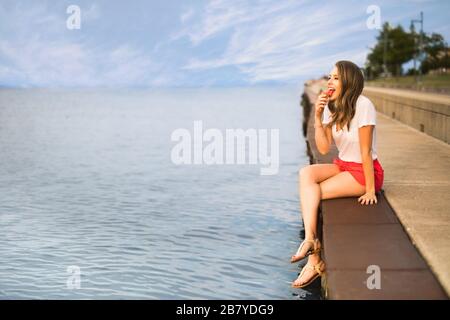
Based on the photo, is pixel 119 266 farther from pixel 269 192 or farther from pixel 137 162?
pixel 137 162

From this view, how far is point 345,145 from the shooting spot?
23.2 ft

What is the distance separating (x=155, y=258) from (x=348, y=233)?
414 centimetres

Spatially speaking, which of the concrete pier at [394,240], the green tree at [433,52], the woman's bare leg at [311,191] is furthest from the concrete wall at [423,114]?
the green tree at [433,52]

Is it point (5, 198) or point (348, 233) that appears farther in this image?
point (5, 198)

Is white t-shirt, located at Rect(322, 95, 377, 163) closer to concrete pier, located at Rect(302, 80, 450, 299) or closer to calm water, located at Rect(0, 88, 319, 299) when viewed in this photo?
concrete pier, located at Rect(302, 80, 450, 299)

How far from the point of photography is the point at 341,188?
23.0 feet

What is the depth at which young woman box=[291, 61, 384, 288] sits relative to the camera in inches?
266

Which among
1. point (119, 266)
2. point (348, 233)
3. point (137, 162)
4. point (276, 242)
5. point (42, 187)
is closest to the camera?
point (348, 233)

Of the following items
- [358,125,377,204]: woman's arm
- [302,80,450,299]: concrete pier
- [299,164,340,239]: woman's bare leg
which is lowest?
[302,80,450,299]: concrete pier

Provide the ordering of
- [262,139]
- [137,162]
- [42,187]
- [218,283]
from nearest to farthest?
[218,283] < [42,187] < [137,162] < [262,139]

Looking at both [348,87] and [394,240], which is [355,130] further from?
[394,240]

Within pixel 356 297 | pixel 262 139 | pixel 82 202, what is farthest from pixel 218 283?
pixel 262 139

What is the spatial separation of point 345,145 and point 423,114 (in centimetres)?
910

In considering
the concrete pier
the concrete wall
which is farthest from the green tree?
the concrete pier
